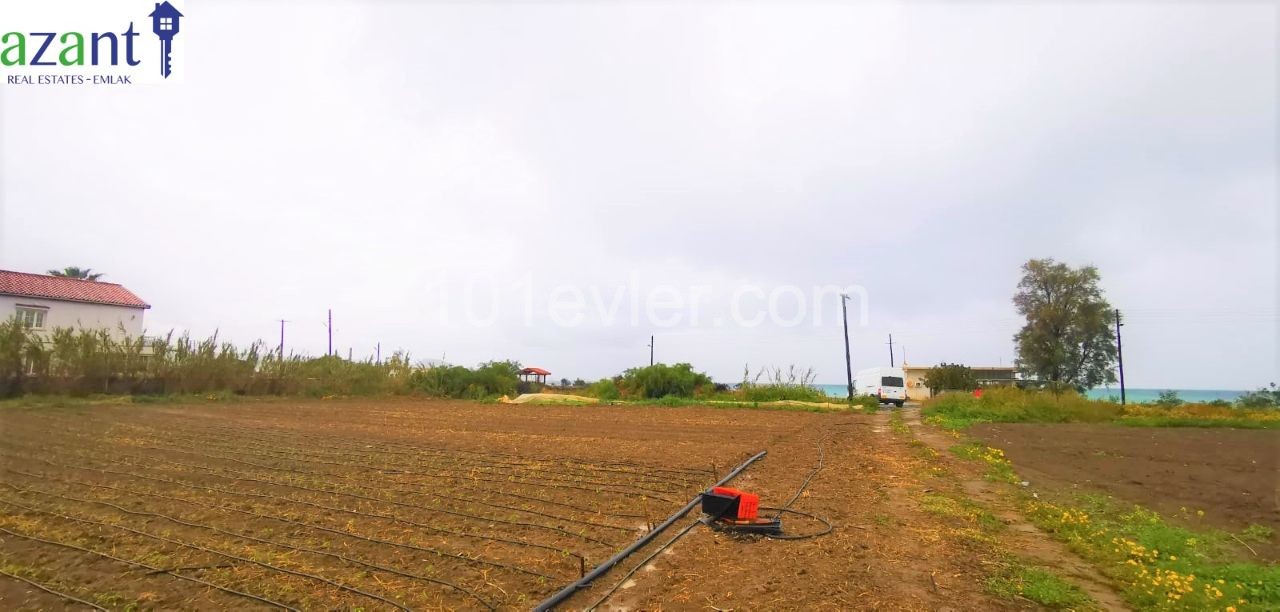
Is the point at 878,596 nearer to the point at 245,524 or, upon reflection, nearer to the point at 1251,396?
the point at 245,524

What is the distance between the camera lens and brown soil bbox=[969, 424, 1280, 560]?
17.0 feet

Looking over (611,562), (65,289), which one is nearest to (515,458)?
(611,562)

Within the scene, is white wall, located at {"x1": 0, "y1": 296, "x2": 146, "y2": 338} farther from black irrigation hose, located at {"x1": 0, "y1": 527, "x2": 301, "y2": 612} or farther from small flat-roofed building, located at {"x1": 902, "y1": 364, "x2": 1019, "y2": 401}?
small flat-roofed building, located at {"x1": 902, "y1": 364, "x2": 1019, "y2": 401}

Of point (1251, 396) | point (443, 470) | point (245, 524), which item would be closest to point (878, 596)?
point (245, 524)

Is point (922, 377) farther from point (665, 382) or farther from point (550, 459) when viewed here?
point (550, 459)

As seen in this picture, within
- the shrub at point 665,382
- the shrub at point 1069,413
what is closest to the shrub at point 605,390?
the shrub at point 665,382

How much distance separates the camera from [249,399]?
21141 mm

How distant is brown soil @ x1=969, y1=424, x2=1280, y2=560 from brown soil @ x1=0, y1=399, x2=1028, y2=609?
186 cm

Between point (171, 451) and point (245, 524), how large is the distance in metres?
4.75

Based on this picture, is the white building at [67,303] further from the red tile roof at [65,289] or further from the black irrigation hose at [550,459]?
the black irrigation hose at [550,459]

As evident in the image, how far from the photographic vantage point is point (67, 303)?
84.0ft

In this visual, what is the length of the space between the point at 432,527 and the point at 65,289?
1298 inches

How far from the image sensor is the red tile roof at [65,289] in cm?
2430

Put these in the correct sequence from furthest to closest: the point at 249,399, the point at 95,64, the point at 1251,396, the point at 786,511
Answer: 1. the point at 1251,396
2. the point at 249,399
3. the point at 95,64
4. the point at 786,511
